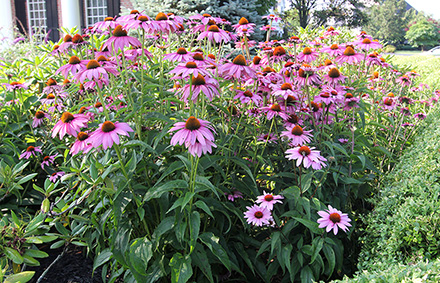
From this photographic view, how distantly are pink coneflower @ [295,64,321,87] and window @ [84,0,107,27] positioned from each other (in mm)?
12806

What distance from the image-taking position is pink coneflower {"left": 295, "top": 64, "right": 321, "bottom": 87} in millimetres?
1886

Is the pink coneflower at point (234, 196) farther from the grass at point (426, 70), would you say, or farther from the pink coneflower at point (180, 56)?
the grass at point (426, 70)

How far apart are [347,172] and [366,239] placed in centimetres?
38

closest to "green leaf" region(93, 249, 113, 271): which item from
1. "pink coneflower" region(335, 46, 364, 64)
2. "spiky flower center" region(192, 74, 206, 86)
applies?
"spiky flower center" region(192, 74, 206, 86)

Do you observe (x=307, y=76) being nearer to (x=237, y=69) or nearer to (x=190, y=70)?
(x=237, y=69)

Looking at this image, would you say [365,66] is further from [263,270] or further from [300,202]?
[263,270]

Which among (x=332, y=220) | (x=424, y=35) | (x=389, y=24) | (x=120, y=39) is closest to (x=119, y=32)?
(x=120, y=39)

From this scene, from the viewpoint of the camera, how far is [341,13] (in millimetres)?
20359

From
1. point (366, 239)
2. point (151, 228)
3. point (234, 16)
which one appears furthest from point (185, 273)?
point (234, 16)

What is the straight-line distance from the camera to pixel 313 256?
1684mm

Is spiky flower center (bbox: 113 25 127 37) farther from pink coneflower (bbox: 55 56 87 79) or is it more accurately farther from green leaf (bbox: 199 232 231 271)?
green leaf (bbox: 199 232 231 271)

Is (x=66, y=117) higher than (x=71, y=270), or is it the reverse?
(x=66, y=117)

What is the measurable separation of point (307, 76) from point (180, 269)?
115 centimetres

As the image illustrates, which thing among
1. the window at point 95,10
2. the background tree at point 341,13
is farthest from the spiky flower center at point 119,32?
the background tree at point 341,13
